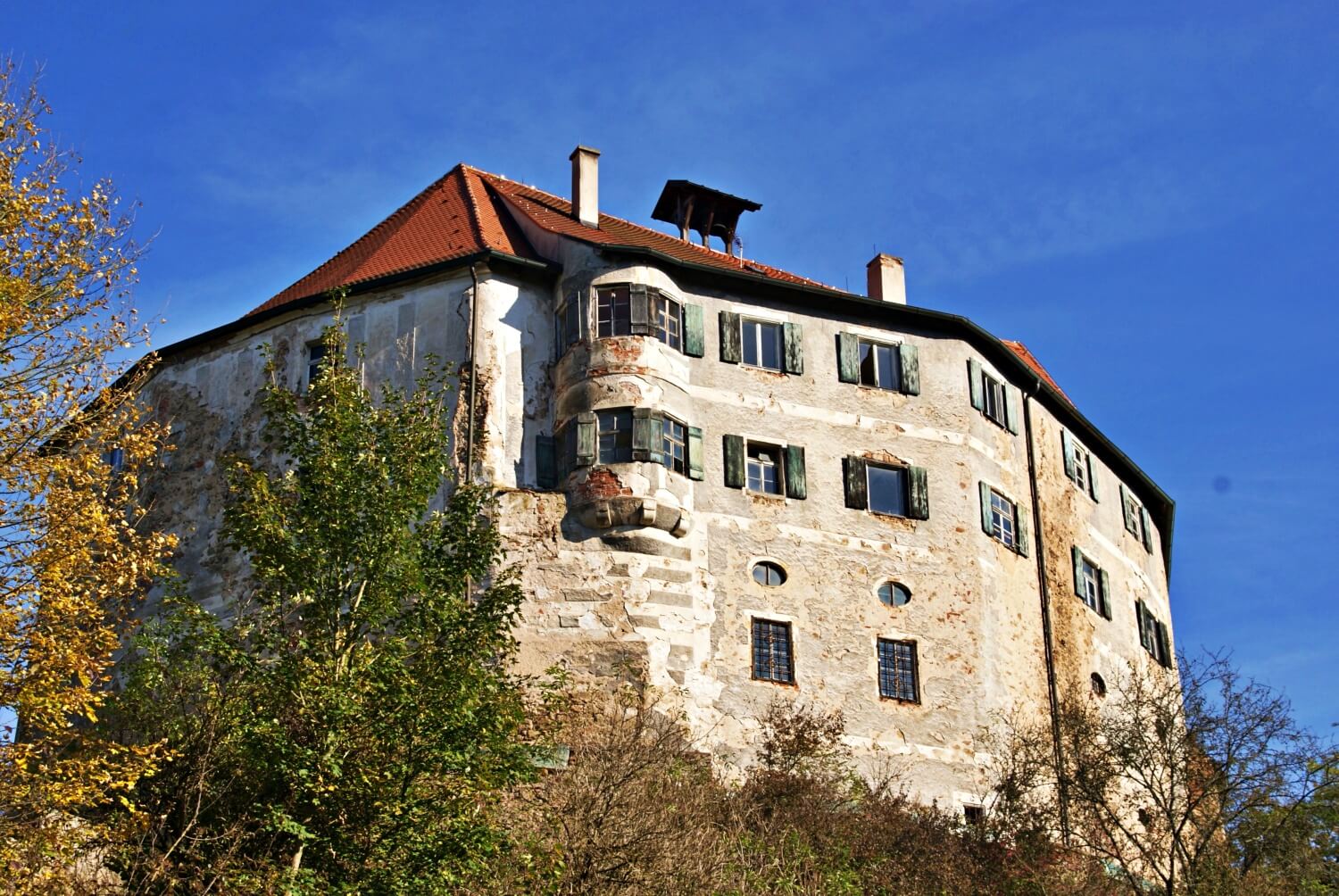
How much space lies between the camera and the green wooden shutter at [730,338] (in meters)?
36.6

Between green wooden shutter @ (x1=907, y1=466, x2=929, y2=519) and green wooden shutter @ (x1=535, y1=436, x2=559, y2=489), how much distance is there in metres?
7.13

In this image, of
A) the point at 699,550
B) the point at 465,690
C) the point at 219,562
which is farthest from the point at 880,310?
the point at 465,690

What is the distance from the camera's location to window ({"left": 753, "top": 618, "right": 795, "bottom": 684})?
1339 inches

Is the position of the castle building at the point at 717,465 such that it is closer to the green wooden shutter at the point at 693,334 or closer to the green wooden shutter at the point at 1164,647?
the green wooden shutter at the point at 693,334

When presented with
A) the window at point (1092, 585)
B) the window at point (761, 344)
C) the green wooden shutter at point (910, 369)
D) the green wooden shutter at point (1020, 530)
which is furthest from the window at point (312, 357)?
the window at point (1092, 585)

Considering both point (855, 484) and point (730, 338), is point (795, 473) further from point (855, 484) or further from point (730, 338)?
point (730, 338)

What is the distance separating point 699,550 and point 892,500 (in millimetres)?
4545

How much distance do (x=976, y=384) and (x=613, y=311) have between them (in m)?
8.21

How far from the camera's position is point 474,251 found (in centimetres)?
3622

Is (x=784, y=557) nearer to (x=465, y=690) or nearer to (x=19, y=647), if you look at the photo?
(x=465, y=690)

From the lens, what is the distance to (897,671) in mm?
Result: 35062

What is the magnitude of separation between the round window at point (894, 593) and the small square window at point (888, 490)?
1504 millimetres

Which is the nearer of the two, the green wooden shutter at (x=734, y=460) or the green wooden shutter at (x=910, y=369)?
the green wooden shutter at (x=734, y=460)

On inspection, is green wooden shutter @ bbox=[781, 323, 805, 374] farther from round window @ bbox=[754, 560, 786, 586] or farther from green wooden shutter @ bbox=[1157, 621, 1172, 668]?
green wooden shutter @ bbox=[1157, 621, 1172, 668]
